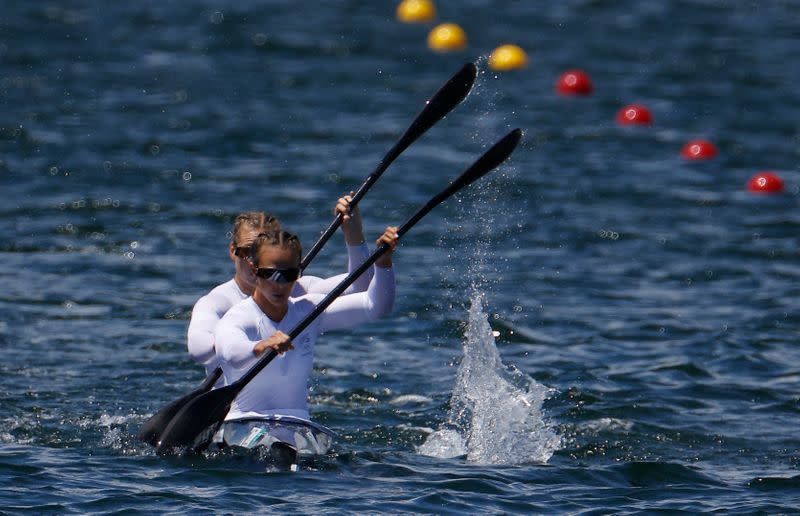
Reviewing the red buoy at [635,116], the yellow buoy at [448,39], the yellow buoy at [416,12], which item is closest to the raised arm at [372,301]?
the red buoy at [635,116]

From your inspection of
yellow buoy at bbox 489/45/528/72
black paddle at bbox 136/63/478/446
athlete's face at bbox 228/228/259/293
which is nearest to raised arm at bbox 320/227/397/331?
black paddle at bbox 136/63/478/446

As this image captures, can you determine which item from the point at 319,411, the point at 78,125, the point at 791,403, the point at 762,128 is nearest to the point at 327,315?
the point at 319,411

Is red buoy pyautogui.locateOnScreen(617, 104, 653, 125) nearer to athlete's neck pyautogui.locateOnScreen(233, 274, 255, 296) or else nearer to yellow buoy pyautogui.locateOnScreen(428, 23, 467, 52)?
yellow buoy pyautogui.locateOnScreen(428, 23, 467, 52)

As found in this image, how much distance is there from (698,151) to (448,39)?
21.6ft

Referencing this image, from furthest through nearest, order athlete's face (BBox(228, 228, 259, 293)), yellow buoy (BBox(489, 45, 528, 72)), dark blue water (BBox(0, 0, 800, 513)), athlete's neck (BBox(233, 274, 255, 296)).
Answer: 1. yellow buoy (BBox(489, 45, 528, 72))
2. dark blue water (BBox(0, 0, 800, 513))
3. athlete's neck (BBox(233, 274, 255, 296))
4. athlete's face (BBox(228, 228, 259, 293))

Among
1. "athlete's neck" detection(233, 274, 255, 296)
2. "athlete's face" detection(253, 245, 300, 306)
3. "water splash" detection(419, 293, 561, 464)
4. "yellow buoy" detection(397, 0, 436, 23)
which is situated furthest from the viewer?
"yellow buoy" detection(397, 0, 436, 23)

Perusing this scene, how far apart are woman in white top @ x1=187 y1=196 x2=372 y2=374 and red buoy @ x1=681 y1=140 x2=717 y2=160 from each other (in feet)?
36.8

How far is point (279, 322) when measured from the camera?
8.20 m

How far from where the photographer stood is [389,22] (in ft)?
86.0

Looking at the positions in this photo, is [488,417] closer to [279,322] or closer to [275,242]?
[279,322]

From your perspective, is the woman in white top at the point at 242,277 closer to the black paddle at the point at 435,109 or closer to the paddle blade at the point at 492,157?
the black paddle at the point at 435,109

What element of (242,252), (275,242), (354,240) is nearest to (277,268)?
(275,242)

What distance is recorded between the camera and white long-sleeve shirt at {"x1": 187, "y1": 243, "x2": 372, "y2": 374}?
8.35 m

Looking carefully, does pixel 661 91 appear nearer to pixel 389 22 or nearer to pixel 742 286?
pixel 389 22
